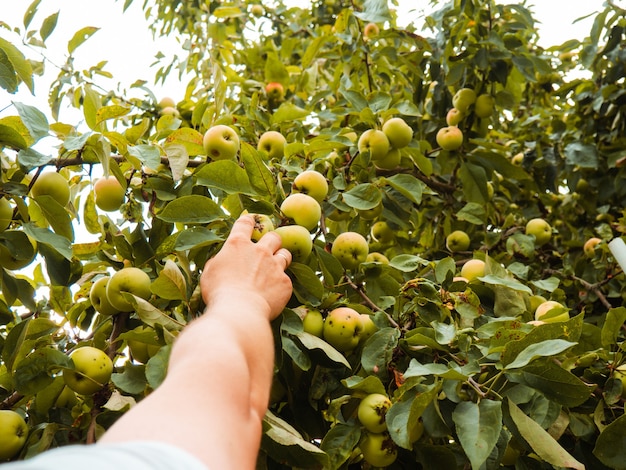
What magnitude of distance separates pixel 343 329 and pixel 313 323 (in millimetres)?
81

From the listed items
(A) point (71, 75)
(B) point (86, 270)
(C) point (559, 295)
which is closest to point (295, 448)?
(B) point (86, 270)

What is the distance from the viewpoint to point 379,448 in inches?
51.8

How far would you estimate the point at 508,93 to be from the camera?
2.70 m

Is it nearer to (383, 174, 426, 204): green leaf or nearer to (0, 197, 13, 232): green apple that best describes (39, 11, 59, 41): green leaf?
(0, 197, 13, 232): green apple

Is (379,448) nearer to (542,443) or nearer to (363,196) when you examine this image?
(542,443)

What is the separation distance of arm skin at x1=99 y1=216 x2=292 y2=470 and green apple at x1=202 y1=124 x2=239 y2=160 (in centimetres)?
58

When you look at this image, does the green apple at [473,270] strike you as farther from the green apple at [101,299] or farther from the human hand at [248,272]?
the green apple at [101,299]

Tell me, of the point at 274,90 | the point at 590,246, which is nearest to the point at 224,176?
the point at 274,90

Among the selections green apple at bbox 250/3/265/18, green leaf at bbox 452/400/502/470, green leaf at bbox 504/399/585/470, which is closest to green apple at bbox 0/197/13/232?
green leaf at bbox 452/400/502/470

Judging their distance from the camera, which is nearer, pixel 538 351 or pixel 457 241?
pixel 538 351

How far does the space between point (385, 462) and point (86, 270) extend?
968 mm

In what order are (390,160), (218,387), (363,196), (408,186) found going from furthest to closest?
(390,160) → (408,186) → (363,196) → (218,387)

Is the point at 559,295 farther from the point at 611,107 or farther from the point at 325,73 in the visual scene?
the point at 325,73

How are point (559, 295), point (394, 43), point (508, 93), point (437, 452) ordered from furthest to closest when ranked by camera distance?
point (394, 43) → point (508, 93) → point (559, 295) → point (437, 452)
